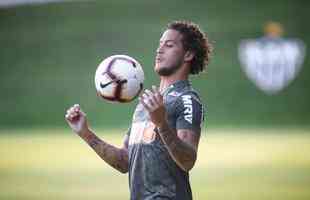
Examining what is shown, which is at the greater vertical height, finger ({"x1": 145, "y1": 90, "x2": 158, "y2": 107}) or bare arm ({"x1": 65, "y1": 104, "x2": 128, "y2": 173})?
finger ({"x1": 145, "y1": 90, "x2": 158, "y2": 107})

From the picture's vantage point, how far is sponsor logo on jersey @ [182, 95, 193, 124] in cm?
643

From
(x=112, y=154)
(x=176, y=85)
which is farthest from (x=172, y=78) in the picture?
(x=112, y=154)

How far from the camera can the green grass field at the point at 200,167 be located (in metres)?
15.2

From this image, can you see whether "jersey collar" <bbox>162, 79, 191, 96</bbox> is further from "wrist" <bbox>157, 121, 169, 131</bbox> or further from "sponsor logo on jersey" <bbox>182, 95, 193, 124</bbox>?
"wrist" <bbox>157, 121, 169, 131</bbox>

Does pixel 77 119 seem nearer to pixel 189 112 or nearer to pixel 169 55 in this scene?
pixel 169 55

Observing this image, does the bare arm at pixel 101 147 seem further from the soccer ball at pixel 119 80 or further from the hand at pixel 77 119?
the soccer ball at pixel 119 80

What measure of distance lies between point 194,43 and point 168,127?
3.41ft

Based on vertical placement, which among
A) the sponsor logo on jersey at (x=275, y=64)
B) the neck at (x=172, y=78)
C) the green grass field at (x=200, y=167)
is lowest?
the green grass field at (x=200, y=167)

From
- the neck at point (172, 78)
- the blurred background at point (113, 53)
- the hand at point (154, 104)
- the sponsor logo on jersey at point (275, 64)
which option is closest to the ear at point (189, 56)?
the neck at point (172, 78)

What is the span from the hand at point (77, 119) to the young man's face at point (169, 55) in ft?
2.34

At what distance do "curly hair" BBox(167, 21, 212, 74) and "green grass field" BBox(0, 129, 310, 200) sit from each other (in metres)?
7.51

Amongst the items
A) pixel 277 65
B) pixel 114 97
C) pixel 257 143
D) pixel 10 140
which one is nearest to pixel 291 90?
pixel 277 65

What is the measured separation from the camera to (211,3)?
25.4 meters

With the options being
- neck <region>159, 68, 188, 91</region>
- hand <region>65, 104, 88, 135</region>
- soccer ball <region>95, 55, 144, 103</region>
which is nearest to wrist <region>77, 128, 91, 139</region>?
hand <region>65, 104, 88, 135</region>
